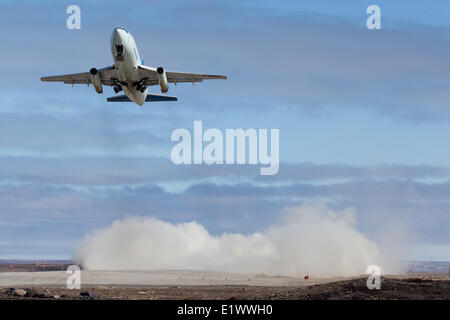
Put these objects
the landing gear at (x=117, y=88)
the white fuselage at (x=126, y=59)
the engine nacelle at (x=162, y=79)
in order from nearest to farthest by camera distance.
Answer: the white fuselage at (x=126, y=59) → the engine nacelle at (x=162, y=79) → the landing gear at (x=117, y=88)

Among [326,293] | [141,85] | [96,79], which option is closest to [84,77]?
[96,79]

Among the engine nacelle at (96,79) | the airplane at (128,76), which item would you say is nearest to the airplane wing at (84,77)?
the airplane at (128,76)

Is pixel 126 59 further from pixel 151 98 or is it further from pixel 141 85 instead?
pixel 151 98

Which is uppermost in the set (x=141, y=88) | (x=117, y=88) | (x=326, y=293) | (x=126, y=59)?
(x=126, y=59)

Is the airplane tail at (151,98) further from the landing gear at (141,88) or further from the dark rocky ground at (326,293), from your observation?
the dark rocky ground at (326,293)

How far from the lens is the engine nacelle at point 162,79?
90.6 m

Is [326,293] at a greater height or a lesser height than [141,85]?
lesser

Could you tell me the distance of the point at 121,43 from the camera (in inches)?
3290

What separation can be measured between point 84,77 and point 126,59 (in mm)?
13265

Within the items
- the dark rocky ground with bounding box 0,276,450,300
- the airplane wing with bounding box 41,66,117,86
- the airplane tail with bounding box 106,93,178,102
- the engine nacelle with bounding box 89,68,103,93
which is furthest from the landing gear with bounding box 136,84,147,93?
the dark rocky ground with bounding box 0,276,450,300

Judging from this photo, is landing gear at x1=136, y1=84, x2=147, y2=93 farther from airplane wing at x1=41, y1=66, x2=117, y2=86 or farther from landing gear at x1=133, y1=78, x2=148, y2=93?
airplane wing at x1=41, y1=66, x2=117, y2=86

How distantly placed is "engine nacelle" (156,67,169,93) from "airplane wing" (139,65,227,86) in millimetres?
1187

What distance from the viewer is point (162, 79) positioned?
91.4 m
